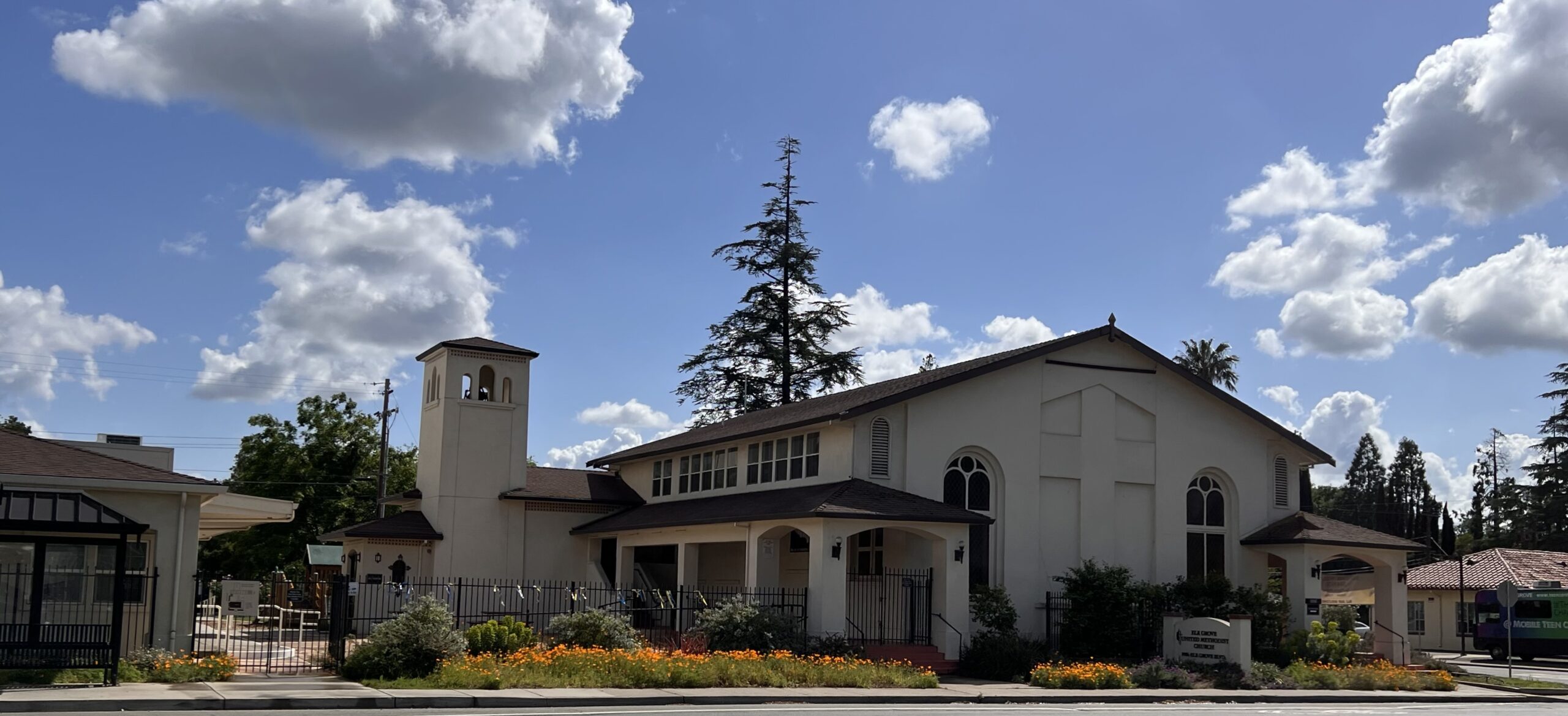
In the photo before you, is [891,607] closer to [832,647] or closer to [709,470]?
[832,647]

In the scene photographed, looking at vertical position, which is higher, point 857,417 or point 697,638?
point 857,417

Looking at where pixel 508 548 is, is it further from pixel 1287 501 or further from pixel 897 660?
pixel 1287 501

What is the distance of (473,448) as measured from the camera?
144 feet

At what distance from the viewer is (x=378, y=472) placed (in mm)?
58031

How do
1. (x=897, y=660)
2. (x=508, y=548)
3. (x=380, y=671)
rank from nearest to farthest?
(x=380, y=671) → (x=897, y=660) → (x=508, y=548)

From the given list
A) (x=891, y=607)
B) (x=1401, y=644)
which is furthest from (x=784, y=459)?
(x=1401, y=644)

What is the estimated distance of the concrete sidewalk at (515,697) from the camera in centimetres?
1894

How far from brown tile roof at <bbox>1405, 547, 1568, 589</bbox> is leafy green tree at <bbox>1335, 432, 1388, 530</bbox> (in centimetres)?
5245

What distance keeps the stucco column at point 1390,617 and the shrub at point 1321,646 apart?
2541 millimetres

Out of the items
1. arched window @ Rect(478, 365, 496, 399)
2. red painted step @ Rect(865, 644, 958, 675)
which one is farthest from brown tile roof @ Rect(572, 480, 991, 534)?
arched window @ Rect(478, 365, 496, 399)

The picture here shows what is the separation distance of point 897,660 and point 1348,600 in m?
25.2

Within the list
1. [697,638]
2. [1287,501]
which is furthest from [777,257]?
[697,638]

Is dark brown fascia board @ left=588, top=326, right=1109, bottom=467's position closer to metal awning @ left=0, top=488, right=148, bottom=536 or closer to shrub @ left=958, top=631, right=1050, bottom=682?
shrub @ left=958, top=631, right=1050, bottom=682

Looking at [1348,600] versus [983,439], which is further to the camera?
[1348,600]
